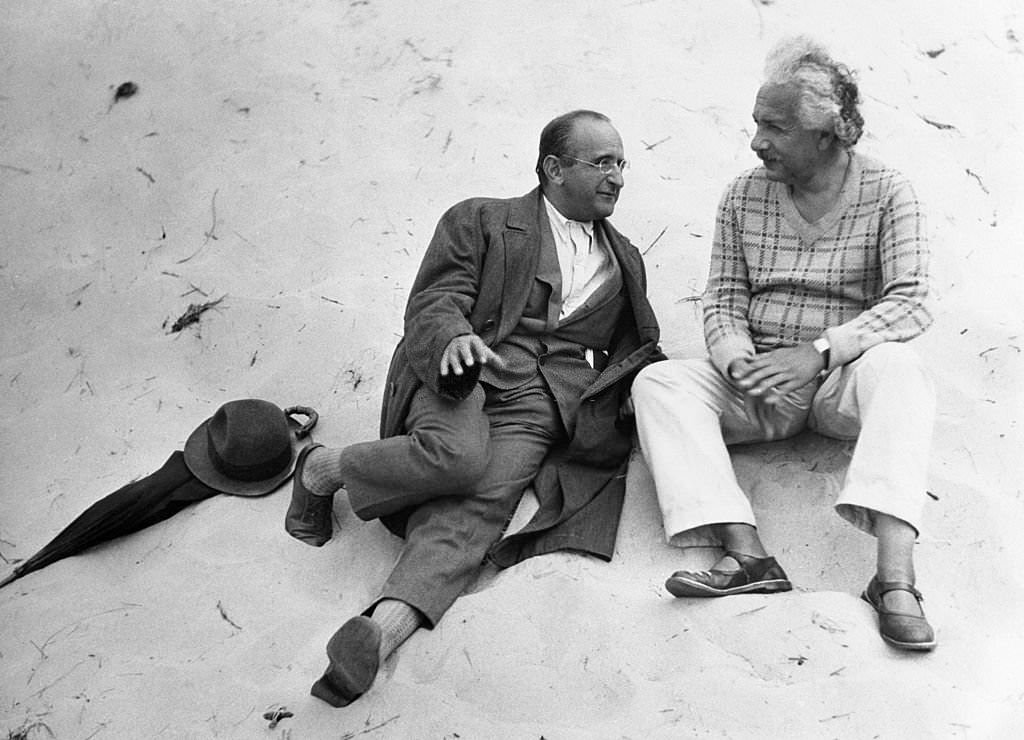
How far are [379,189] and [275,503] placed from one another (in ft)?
4.55

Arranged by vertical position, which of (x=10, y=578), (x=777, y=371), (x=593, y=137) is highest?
(x=593, y=137)

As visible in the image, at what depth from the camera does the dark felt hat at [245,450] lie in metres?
4.07

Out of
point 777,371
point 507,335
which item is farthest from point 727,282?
point 507,335

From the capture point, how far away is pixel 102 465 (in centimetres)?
437

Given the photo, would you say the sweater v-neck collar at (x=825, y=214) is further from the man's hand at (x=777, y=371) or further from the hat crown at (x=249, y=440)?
the hat crown at (x=249, y=440)

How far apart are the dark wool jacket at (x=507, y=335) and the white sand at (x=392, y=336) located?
0.11 metres

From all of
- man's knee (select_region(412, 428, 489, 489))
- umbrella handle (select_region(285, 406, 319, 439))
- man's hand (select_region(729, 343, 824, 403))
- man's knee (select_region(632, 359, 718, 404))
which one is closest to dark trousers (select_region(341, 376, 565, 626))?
man's knee (select_region(412, 428, 489, 489))

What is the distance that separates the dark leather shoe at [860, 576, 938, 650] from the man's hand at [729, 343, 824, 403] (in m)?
0.56

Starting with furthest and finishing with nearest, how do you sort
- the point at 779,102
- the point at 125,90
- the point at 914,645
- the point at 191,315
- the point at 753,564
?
the point at 125,90 → the point at 191,315 → the point at 779,102 → the point at 753,564 → the point at 914,645

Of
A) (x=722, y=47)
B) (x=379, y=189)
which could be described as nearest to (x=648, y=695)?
(x=379, y=189)

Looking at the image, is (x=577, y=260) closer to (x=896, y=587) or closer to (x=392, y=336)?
(x=392, y=336)

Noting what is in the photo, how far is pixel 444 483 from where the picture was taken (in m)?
3.67

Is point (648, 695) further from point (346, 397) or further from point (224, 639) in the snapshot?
point (346, 397)

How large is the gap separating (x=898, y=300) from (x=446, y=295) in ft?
3.78
